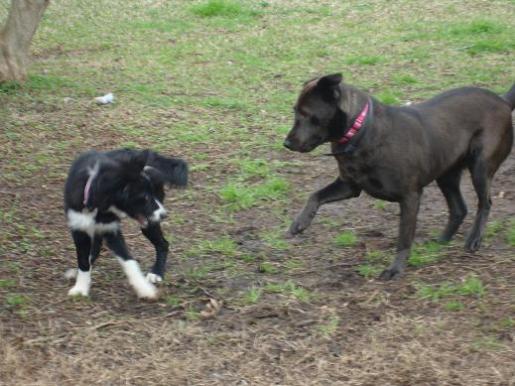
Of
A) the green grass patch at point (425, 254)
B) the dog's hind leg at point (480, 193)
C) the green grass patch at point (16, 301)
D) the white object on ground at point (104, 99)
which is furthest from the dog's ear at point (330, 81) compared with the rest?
the white object on ground at point (104, 99)

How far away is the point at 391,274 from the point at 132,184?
1.85 m

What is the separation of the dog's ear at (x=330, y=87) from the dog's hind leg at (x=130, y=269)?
161cm

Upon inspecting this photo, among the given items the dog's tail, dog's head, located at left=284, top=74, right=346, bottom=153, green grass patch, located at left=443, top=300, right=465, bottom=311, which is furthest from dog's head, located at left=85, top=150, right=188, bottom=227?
the dog's tail

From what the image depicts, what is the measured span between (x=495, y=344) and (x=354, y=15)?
9.62 metres

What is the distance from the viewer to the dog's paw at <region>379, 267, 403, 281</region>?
598 cm

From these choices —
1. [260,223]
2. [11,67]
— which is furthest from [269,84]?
[260,223]

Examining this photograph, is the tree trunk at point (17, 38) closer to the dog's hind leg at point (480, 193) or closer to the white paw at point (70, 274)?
the white paw at point (70, 274)

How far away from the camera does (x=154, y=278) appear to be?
6008 mm

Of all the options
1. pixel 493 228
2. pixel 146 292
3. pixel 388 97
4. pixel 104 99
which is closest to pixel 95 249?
pixel 146 292

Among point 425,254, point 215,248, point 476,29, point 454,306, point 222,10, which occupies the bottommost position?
point 222,10

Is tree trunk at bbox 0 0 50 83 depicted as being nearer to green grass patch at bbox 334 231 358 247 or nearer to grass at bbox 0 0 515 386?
grass at bbox 0 0 515 386

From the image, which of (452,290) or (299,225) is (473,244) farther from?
(299,225)

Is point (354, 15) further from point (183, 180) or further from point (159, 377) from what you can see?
point (159, 377)

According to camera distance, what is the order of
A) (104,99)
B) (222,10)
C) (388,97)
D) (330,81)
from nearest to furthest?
1. (330,81)
2. (388,97)
3. (104,99)
4. (222,10)
